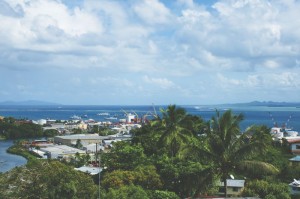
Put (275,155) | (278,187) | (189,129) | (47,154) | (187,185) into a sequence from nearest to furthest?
(187,185) → (278,187) → (189,129) → (275,155) → (47,154)

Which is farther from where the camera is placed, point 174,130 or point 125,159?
point 174,130

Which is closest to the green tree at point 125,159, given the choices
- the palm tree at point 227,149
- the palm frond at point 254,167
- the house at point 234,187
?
the house at point 234,187

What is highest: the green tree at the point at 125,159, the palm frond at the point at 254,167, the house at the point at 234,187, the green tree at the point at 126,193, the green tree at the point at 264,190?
the palm frond at the point at 254,167

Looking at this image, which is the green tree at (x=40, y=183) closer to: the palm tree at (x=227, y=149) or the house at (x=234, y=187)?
the palm tree at (x=227, y=149)

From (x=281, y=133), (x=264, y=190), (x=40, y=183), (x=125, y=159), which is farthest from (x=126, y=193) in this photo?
(x=281, y=133)

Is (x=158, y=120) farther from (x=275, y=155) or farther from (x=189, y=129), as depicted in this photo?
(x=275, y=155)

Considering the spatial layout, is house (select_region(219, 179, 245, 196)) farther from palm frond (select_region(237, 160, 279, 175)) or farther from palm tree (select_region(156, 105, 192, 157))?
palm frond (select_region(237, 160, 279, 175))

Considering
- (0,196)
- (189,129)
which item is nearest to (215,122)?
(0,196)

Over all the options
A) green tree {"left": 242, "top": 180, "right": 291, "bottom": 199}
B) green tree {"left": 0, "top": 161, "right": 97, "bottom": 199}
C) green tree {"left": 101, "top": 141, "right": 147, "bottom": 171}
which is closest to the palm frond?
green tree {"left": 242, "top": 180, "right": 291, "bottom": 199}

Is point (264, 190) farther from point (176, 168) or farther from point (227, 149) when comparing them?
point (227, 149)
